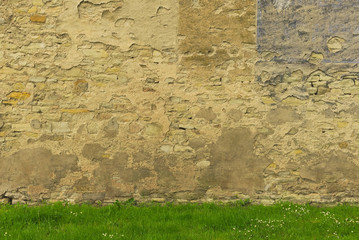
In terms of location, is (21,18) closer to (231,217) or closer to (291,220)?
(231,217)

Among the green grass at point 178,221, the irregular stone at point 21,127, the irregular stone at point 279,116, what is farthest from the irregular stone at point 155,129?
the irregular stone at point 21,127

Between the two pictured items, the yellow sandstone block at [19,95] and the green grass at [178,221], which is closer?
the green grass at [178,221]

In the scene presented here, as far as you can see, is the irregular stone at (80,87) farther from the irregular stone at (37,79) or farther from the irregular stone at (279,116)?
the irregular stone at (279,116)

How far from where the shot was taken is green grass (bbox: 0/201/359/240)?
12.3 ft

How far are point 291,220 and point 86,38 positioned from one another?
313cm

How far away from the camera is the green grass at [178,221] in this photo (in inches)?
147

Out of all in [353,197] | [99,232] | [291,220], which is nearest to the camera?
[99,232]

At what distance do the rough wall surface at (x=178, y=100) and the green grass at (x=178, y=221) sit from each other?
26cm

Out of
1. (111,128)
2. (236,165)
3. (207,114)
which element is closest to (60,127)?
(111,128)

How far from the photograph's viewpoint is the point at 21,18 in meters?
4.91

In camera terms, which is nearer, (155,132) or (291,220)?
(291,220)

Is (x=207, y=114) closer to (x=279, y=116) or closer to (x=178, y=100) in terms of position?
(x=178, y=100)

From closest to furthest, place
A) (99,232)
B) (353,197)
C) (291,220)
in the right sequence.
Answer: (99,232) → (291,220) → (353,197)

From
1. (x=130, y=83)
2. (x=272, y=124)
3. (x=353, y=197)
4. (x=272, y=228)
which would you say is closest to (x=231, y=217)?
(x=272, y=228)
